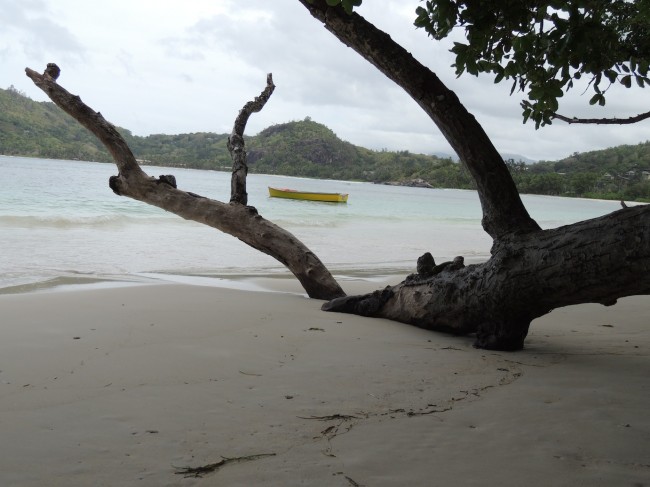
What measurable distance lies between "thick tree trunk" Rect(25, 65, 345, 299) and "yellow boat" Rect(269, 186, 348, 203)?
3040 centimetres

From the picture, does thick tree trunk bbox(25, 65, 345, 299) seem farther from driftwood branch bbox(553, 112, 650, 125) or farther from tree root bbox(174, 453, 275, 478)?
tree root bbox(174, 453, 275, 478)

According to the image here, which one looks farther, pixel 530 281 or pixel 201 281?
pixel 201 281

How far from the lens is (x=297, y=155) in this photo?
95.4 meters

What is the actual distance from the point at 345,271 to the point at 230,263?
6.90 ft

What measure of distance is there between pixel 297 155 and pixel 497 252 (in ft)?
305

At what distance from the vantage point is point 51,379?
282cm

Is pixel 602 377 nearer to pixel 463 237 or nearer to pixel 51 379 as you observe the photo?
pixel 51 379

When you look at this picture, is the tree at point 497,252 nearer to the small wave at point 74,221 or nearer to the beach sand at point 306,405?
the beach sand at point 306,405

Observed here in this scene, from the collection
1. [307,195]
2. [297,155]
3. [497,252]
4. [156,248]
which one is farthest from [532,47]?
[297,155]

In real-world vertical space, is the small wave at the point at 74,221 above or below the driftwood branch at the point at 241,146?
below

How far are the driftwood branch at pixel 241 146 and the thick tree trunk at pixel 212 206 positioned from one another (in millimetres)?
13

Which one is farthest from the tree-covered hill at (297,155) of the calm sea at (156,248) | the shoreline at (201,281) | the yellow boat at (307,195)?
the shoreline at (201,281)

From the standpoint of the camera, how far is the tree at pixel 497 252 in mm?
3166

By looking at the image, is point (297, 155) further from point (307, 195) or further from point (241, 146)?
point (241, 146)
